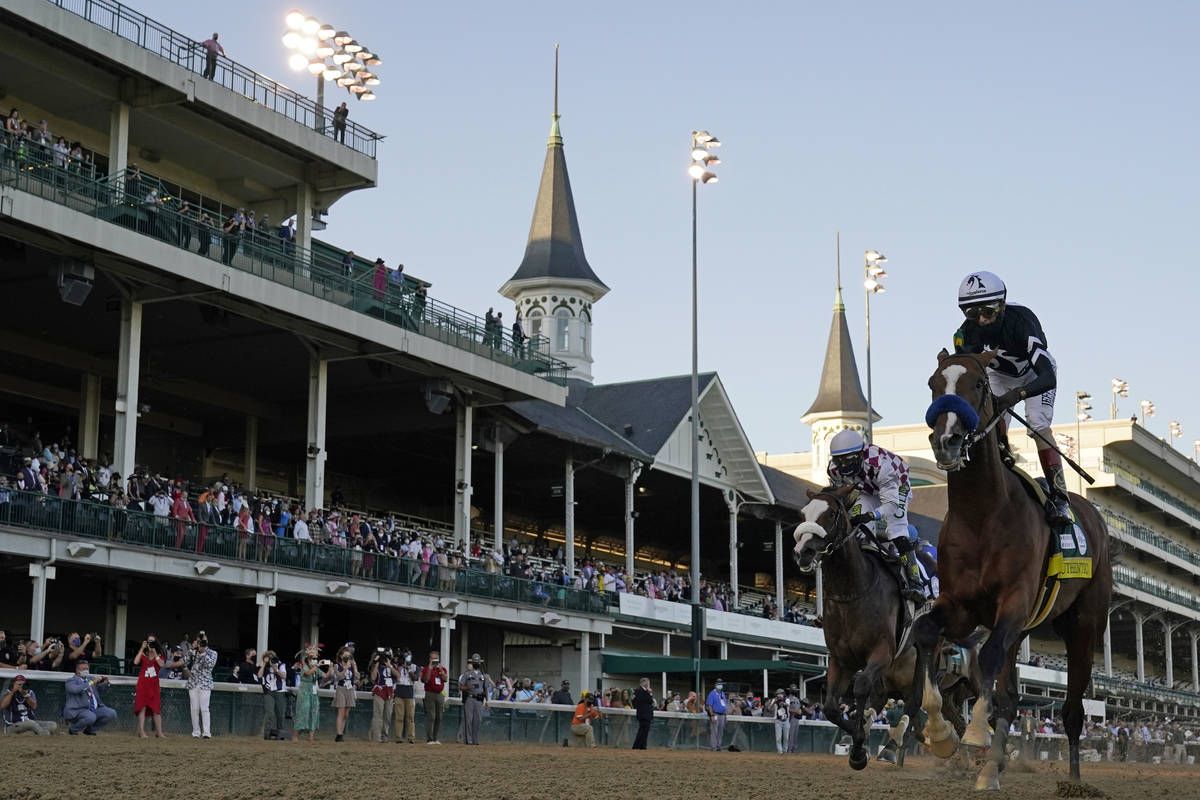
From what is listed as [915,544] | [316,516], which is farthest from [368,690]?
[915,544]

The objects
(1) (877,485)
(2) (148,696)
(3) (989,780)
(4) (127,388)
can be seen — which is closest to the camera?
(3) (989,780)

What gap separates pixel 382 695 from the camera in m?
28.5

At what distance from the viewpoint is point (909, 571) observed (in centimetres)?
1489

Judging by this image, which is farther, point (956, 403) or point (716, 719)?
point (716, 719)

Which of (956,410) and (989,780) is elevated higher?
(956,410)

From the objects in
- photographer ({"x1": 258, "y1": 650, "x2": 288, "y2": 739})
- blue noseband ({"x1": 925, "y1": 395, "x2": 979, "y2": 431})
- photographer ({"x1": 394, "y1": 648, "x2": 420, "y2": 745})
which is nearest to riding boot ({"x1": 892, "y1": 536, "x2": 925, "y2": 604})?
blue noseband ({"x1": 925, "y1": 395, "x2": 979, "y2": 431})

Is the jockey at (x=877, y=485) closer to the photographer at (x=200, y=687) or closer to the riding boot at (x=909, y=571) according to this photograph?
the riding boot at (x=909, y=571)

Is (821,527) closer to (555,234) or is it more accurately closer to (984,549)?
(984,549)

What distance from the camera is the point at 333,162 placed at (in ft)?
127

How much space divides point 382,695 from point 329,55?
18.1 meters

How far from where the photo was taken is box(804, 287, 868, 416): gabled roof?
98.8 meters

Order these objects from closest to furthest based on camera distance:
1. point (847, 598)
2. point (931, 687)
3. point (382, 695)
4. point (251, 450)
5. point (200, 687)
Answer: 1. point (931, 687)
2. point (847, 598)
3. point (200, 687)
4. point (382, 695)
5. point (251, 450)

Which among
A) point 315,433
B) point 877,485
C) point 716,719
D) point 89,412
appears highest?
point 89,412

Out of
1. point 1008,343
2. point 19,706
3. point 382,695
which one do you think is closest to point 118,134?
point 382,695
